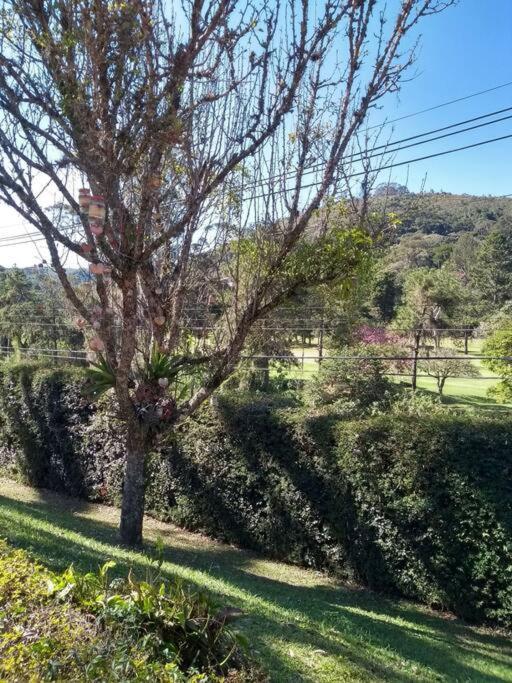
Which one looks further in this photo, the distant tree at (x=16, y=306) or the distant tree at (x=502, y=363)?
the distant tree at (x=16, y=306)

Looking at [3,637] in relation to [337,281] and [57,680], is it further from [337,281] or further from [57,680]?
[337,281]

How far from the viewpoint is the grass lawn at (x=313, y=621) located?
132 inches

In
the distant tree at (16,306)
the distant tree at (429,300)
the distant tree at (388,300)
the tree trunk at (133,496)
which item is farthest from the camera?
the distant tree at (388,300)

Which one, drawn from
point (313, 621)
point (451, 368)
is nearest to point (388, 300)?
point (451, 368)

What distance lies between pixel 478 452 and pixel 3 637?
6183 mm

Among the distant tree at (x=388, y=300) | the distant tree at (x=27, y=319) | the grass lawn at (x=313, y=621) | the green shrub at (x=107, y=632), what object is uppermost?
the distant tree at (x=388, y=300)

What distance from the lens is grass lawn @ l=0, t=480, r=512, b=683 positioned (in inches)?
132

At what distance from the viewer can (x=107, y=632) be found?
2123mm

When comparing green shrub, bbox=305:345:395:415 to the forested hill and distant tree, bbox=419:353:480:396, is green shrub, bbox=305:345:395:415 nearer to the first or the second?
distant tree, bbox=419:353:480:396

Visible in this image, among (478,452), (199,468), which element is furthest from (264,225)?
(199,468)

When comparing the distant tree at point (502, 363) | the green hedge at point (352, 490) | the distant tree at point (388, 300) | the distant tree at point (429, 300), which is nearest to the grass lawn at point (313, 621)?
the green hedge at point (352, 490)

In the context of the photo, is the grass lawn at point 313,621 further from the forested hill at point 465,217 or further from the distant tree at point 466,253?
the distant tree at point 466,253

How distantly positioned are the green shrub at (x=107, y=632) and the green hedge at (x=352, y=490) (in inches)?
196

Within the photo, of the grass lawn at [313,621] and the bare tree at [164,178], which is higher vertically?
the bare tree at [164,178]
